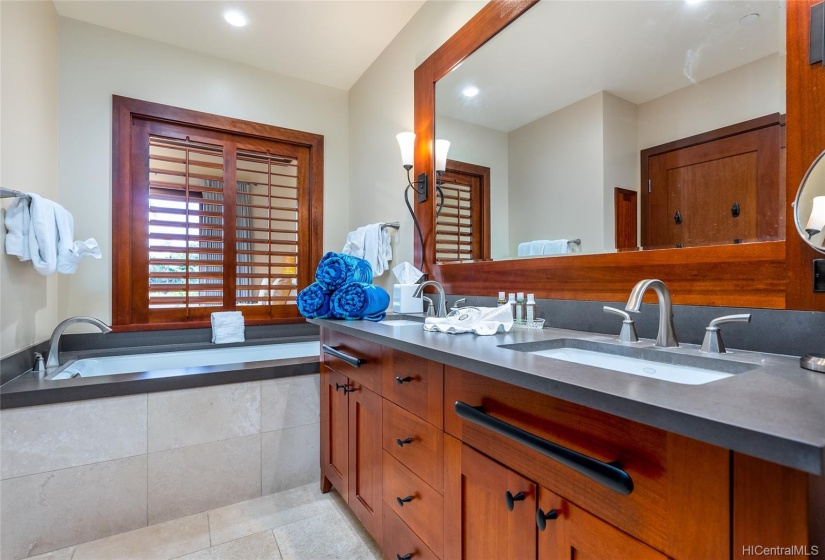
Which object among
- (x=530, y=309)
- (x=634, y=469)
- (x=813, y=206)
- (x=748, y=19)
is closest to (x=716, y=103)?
(x=748, y=19)

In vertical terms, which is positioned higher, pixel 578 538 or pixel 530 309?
pixel 530 309

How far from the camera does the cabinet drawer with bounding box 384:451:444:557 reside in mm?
1048

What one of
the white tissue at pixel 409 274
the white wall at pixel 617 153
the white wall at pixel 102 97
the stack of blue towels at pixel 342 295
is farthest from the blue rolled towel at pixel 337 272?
the white wall at pixel 102 97

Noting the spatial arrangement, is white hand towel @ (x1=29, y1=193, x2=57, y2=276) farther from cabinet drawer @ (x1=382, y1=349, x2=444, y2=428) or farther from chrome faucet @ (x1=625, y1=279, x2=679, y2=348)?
chrome faucet @ (x1=625, y1=279, x2=679, y2=348)

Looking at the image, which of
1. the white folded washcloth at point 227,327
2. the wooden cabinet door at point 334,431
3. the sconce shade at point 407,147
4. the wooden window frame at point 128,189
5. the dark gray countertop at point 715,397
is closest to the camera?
the dark gray countertop at point 715,397

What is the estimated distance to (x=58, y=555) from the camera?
1569 mm

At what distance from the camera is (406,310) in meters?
2.02

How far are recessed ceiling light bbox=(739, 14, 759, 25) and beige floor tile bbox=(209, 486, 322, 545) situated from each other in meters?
2.32

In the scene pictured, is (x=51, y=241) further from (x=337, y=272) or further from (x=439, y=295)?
(x=439, y=295)

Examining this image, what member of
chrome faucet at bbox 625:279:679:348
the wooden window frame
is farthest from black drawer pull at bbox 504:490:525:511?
the wooden window frame

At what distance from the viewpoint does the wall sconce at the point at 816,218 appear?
81 centimetres

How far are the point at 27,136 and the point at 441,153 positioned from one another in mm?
2032

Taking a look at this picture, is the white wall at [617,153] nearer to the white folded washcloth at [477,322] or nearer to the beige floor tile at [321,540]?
the white folded washcloth at [477,322]

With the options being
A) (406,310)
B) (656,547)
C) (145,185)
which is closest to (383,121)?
(406,310)
